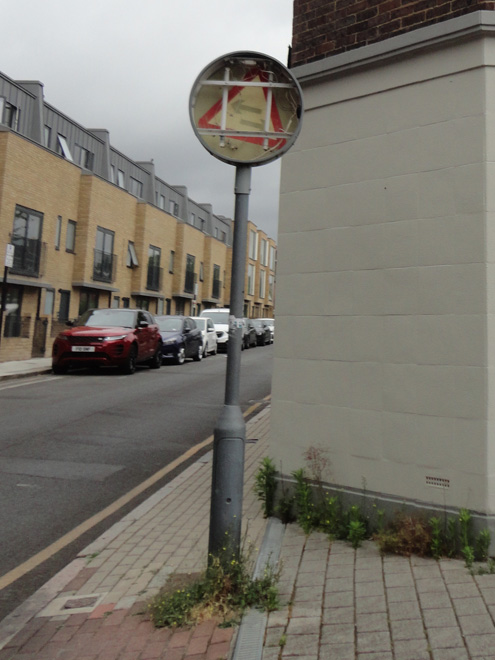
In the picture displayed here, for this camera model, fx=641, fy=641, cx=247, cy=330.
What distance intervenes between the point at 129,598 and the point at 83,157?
36.2 m

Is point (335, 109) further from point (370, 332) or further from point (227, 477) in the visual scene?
point (227, 477)

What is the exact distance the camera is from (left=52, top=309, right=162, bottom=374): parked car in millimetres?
17359

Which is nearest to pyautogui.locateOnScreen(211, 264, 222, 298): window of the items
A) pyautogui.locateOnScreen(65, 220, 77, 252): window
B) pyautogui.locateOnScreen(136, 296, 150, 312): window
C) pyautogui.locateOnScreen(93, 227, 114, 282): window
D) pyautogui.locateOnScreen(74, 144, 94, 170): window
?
pyautogui.locateOnScreen(136, 296, 150, 312): window

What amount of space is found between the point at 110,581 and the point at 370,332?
254cm

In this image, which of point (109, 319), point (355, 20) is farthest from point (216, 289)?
point (355, 20)

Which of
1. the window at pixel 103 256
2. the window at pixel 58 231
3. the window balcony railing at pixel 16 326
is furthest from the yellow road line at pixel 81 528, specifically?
the window at pixel 103 256

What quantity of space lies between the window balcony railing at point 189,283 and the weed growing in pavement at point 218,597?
42398 millimetres

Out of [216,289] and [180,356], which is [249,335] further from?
[216,289]

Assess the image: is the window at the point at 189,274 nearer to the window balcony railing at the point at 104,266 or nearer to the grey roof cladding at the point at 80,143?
the grey roof cladding at the point at 80,143

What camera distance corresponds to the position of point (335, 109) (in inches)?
208

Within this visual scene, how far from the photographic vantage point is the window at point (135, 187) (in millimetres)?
43559

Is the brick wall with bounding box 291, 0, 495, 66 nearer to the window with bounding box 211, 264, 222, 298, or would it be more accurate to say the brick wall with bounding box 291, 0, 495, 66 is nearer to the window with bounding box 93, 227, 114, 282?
the window with bounding box 93, 227, 114, 282

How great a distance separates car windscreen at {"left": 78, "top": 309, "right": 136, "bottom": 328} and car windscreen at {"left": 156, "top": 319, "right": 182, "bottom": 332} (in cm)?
371

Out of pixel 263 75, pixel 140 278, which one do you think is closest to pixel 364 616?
pixel 263 75
